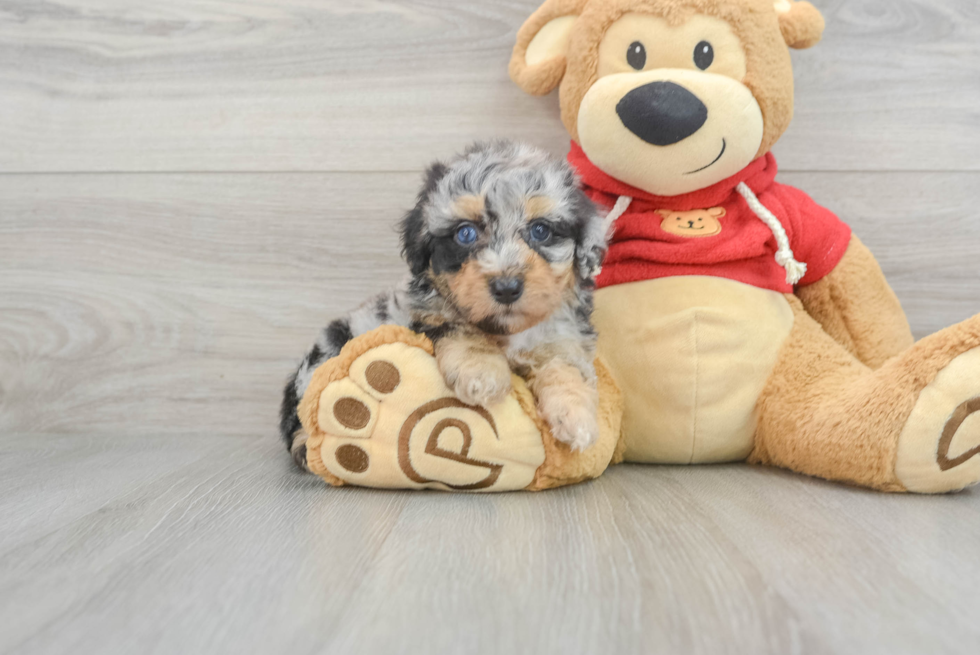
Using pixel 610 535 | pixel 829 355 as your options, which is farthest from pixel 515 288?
pixel 829 355

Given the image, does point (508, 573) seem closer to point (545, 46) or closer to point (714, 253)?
point (714, 253)

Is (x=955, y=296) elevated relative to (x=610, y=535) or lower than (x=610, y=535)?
elevated

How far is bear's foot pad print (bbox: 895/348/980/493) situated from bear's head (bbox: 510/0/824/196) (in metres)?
0.56

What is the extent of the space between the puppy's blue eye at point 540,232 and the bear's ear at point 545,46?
49 centimetres

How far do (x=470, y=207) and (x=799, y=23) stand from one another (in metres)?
0.85

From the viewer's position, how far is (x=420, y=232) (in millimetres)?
1271

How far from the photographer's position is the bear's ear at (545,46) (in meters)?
1.50

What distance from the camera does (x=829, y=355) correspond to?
140cm

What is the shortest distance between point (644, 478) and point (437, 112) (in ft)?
3.48

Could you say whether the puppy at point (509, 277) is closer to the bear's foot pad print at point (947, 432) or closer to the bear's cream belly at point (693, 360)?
the bear's cream belly at point (693, 360)

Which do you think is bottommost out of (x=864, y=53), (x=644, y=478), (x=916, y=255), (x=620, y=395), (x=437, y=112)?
(x=644, y=478)

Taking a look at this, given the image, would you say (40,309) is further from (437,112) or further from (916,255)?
(916,255)

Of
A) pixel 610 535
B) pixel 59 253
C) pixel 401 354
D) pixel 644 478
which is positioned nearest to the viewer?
pixel 610 535

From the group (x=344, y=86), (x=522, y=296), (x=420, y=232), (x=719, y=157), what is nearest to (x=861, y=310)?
(x=719, y=157)
